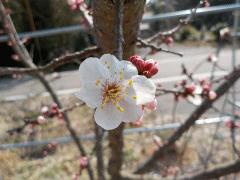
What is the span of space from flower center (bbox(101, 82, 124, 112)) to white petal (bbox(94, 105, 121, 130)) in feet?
0.04

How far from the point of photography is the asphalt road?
4.45m

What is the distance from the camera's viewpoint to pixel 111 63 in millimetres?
581

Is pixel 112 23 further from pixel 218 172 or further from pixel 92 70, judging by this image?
pixel 218 172

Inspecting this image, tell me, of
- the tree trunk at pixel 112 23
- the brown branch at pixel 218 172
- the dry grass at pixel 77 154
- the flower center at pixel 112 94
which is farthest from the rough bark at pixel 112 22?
the dry grass at pixel 77 154

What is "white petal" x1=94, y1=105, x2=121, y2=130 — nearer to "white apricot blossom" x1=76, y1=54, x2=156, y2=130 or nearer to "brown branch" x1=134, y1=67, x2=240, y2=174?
"white apricot blossom" x1=76, y1=54, x2=156, y2=130

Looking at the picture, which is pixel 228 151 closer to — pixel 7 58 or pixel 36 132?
pixel 36 132

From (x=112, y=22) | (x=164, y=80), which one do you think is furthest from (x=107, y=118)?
(x=164, y=80)

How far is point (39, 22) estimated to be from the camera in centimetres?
506

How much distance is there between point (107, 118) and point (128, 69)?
0.27 ft

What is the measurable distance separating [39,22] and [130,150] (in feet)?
8.11

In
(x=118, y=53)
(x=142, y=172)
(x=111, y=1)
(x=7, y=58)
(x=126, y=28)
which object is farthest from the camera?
(x=7, y=58)

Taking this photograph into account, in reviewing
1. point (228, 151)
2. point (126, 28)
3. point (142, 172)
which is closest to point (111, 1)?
point (126, 28)

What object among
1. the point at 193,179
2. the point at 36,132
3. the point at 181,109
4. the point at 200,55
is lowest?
the point at 200,55

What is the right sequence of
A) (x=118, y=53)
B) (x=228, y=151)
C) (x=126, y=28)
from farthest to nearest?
(x=228, y=151), (x=126, y=28), (x=118, y=53)
